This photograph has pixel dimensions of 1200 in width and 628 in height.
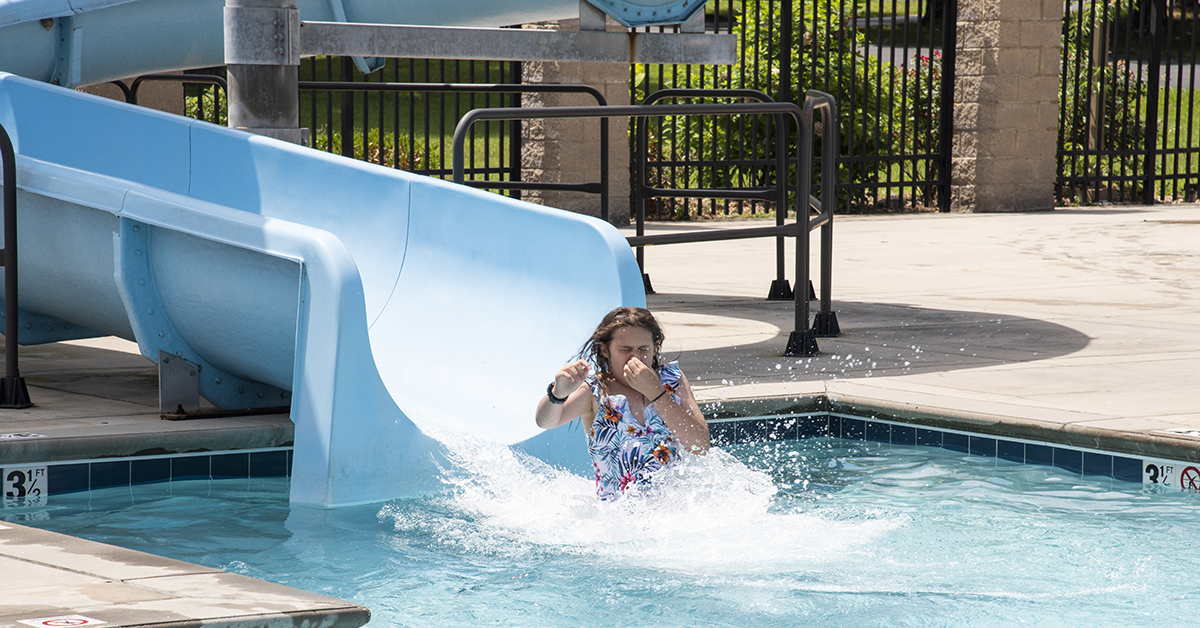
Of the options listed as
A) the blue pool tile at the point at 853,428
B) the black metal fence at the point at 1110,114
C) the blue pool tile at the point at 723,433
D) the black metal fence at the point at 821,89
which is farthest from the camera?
the black metal fence at the point at 1110,114

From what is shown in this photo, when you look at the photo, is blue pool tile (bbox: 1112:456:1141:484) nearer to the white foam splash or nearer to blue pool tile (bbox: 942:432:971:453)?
blue pool tile (bbox: 942:432:971:453)

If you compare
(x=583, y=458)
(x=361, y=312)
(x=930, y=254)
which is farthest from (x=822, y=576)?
(x=930, y=254)

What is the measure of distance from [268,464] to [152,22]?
2.88 meters

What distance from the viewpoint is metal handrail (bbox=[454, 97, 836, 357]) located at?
6.03m

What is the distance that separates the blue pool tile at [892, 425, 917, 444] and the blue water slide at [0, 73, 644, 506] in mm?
1310

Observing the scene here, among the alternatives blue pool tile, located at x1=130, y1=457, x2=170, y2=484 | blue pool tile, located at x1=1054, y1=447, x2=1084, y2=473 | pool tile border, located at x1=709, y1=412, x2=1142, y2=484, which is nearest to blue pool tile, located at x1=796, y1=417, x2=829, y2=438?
pool tile border, located at x1=709, y1=412, x2=1142, y2=484

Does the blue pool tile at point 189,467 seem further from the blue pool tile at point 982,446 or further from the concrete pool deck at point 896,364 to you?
the blue pool tile at point 982,446

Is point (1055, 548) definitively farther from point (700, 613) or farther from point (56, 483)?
point (56, 483)

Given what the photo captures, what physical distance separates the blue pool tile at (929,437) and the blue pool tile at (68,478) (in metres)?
2.99

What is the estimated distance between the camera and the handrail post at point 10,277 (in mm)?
5105

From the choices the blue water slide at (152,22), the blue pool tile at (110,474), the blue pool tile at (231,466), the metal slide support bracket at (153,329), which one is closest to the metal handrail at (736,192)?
the blue water slide at (152,22)

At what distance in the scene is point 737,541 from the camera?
430 centimetres

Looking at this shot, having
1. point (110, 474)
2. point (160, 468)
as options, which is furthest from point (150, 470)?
point (110, 474)

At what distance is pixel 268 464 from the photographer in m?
5.01
